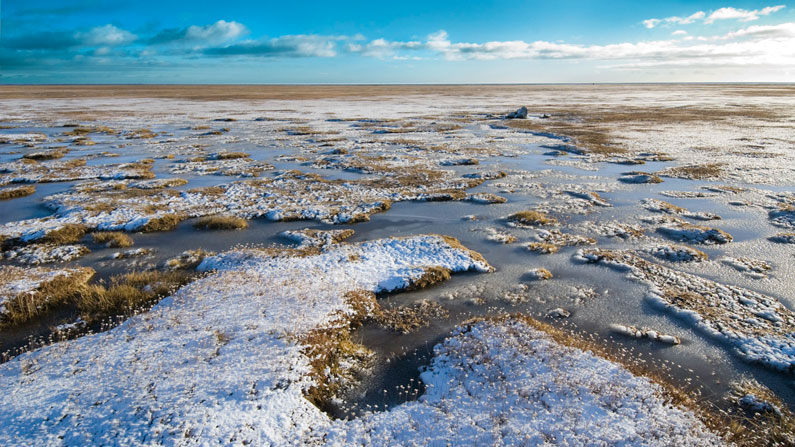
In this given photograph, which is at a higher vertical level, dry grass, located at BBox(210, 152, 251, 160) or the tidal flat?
dry grass, located at BBox(210, 152, 251, 160)

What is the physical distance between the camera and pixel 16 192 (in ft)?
76.7

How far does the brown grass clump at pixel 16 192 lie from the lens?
22.8 meters

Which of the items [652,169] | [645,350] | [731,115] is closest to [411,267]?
[645,350]

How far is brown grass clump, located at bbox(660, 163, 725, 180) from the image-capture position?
26872mm

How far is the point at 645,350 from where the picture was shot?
32.2 feet

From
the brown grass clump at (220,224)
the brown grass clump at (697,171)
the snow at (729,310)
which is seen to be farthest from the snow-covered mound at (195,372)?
the brown grass clump at (697,171)

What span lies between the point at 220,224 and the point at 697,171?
3059 cm

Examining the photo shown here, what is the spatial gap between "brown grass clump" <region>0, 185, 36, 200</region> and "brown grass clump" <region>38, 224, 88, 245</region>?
9.58 m

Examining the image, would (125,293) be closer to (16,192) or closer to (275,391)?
(275,391)

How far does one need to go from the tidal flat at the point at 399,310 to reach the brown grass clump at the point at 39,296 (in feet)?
0.19

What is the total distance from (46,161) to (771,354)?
147 feet

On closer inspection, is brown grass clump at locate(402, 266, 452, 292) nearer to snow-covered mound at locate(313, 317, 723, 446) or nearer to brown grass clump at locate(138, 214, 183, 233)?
snow-covered mound at locate(313, 317, 723, 446)

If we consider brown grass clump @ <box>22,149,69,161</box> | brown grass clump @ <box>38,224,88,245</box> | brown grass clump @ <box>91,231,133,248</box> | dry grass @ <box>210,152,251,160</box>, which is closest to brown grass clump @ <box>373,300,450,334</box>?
brown grass clump @ <box>91,231,133,248</box>

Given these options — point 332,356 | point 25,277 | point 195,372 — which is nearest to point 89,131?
point 25,277
